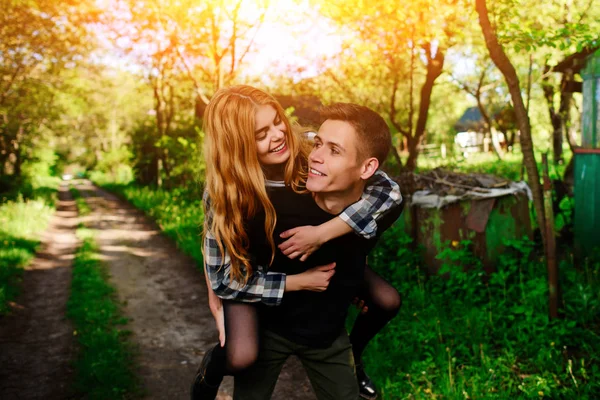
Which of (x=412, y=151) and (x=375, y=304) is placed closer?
(x=375, y=304)

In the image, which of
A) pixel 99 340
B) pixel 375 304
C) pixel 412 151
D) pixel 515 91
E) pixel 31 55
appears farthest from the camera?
pixel 31 55

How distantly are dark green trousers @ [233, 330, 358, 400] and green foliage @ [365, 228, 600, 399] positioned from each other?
1.20 meters

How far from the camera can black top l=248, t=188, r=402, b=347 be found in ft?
7.00

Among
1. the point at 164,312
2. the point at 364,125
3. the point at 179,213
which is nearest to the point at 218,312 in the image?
the point at 364,125

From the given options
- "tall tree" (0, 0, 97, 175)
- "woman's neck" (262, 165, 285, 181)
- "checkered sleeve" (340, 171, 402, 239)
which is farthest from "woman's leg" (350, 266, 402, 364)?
"tall tree" (0, 0, 97, 175)

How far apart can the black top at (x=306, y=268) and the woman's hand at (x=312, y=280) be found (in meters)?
0.05

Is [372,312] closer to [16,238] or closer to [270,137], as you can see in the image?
[270,137]

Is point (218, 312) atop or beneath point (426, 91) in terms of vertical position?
beneath

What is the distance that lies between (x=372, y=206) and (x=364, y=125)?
36cm

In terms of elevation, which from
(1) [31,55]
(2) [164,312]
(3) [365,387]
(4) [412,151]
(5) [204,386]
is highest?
(1) [31,55]

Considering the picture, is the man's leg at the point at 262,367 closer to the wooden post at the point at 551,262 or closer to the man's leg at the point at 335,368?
the man's leg at the point at 335,368

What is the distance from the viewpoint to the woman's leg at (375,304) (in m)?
2.58

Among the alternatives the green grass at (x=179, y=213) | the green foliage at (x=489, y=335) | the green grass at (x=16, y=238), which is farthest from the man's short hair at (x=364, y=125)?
the green grass at (x=16, y=238)

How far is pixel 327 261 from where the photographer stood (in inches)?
86.3
